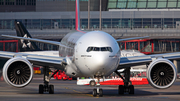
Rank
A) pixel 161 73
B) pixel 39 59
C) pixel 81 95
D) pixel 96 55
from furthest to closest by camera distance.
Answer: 1. pixel 81 95
2. pixel 39 59
3. pixel 161 73
4. pixel 96 55

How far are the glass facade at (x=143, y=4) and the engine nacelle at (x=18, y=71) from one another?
67578 mm

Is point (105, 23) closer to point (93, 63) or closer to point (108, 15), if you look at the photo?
point (108, 15)

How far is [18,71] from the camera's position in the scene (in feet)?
71.7

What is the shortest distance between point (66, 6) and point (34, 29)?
414 inches

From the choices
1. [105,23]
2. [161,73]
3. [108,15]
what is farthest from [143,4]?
[161,73]

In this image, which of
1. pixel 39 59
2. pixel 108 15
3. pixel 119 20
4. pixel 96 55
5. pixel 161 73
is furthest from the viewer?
pixel 108 15

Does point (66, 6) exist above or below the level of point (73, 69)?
above

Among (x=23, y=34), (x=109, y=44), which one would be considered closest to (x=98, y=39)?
(x=109, y=44)

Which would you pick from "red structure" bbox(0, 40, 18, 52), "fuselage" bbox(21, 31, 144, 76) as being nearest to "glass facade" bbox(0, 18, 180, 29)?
"red structure" bbox(0, 40, 18, 52)

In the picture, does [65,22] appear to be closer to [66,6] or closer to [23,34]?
[66,6]

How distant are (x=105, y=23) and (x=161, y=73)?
62735 mm

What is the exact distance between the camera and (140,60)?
22906 mm

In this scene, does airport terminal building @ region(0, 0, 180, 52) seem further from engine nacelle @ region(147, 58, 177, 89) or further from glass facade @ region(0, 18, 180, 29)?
engine nacelle @ region(147, 58, 177, 89)

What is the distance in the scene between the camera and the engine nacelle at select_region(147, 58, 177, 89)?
21675 millimetres
